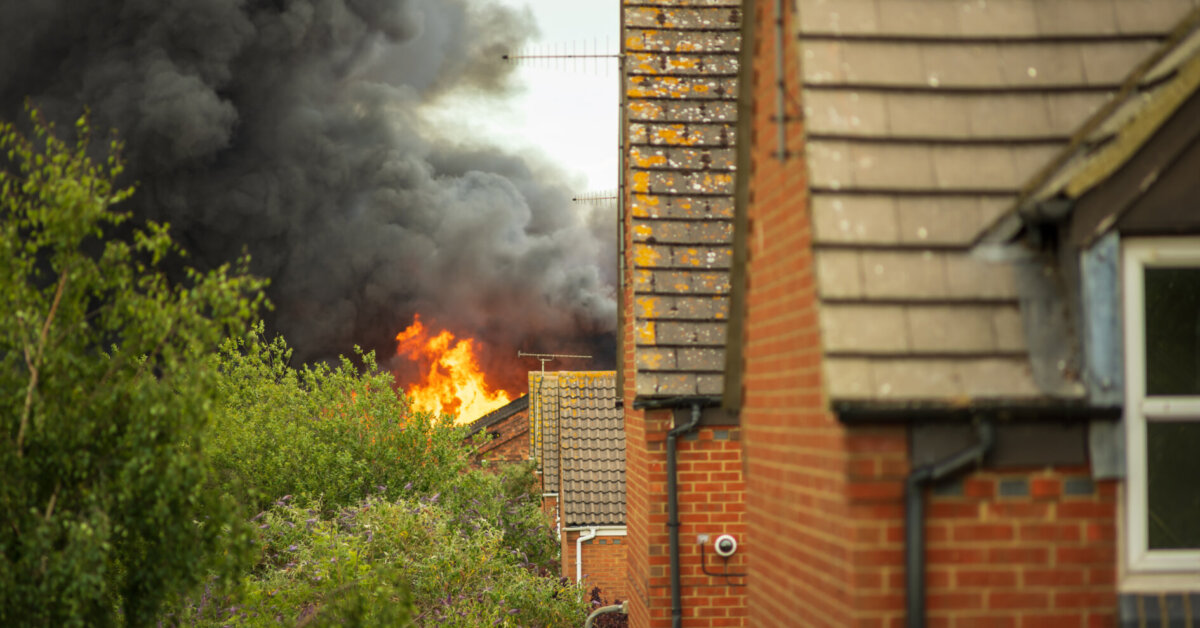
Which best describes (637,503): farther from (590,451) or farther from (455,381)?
(455,381)

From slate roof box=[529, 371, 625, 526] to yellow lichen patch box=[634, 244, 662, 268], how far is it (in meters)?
12.8

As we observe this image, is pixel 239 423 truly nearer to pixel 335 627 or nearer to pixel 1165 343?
pixel 335 627

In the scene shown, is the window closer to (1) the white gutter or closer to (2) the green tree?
(2) the green tree

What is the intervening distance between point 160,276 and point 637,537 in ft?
15.9

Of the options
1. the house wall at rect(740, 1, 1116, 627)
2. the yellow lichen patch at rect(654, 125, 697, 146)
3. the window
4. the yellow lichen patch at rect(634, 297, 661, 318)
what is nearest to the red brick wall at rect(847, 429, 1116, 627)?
the house wall at rect(740, 1, 1116, 627)

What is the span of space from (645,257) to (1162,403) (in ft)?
15.7

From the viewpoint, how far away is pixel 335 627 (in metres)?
5.27

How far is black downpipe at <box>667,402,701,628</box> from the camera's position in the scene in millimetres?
6941

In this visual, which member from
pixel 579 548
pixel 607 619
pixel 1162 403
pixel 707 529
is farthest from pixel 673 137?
pixel 579 548

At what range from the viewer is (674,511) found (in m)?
6.97

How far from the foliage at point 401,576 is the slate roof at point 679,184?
2.90 metres

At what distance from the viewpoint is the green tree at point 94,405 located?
382 centimetres

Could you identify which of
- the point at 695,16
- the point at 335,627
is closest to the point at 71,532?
the point at 335,627

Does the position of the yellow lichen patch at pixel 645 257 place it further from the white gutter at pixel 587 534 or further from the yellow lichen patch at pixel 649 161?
the white gutter at pixel 587 534
